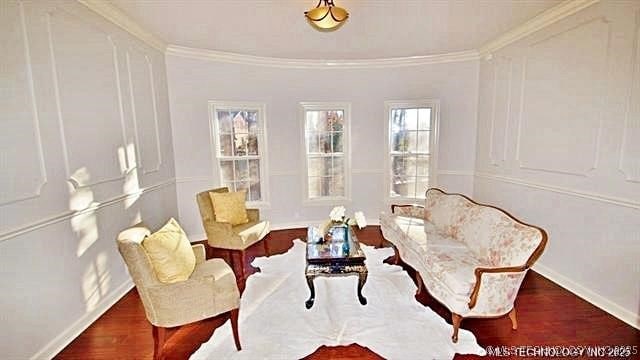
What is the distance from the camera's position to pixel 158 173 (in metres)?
4.03

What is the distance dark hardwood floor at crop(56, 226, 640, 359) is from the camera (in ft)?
7.41

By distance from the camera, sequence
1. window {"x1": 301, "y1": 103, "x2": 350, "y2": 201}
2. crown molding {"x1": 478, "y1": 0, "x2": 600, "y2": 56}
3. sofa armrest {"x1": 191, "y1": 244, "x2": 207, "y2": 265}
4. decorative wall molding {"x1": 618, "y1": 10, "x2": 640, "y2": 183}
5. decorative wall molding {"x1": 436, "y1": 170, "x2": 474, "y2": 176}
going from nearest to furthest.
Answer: decorative wall molding {"x1": 618, "y1": 10, "x2": 640, "y2": 183} → sofa armrest {"x1": 191, "y1": 244, "x2": 207, "y2": 265} → crown molding {"x1": 478, "y1": 0, "x2": 600, "y2": 56} → decorative wall molding {"x1": 436, "y1": 170, "x2": 474, "y2": 176} → window {"x1": 301, "y1": 103, "x2": 350, "y2": 201}

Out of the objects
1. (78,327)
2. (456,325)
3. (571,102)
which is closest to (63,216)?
(78,327)

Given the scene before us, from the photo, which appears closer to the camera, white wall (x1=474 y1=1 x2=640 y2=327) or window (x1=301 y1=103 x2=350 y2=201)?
white wall (x1=474 y1=1 x2=640 y2=327)

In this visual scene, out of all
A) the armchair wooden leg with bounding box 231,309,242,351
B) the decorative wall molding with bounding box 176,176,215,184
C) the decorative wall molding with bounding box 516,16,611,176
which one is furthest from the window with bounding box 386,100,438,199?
the armchair wooden leg with bounding box 231,309,242,351

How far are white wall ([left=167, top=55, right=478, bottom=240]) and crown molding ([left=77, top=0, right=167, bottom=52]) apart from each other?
585mm

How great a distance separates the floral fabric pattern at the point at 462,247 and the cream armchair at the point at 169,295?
5.47ft

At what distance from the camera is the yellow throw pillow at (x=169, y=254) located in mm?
2119

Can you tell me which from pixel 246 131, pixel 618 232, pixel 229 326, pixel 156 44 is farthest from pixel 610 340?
pixel 156 44

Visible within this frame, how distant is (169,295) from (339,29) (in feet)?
10.8

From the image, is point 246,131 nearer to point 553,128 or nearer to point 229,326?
point 229,326

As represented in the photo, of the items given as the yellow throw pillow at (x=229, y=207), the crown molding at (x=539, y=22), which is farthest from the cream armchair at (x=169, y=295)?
the crown molding at (x=539, y=22)

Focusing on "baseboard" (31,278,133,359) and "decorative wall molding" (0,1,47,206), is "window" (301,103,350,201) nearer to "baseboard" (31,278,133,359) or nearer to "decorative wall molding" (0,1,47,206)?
"baseboard" (31,278,133,359)

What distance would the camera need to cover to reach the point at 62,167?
240 cm
